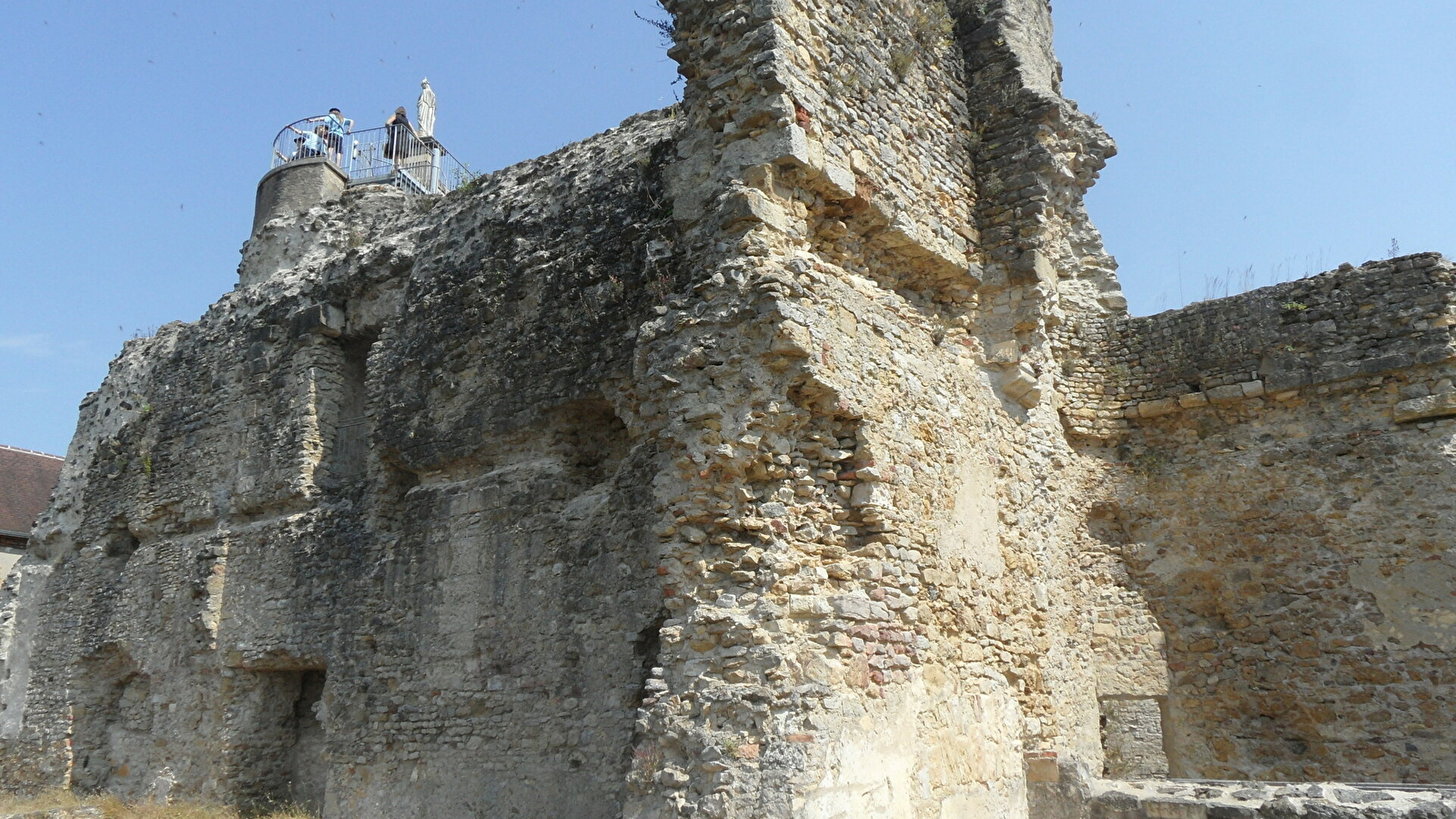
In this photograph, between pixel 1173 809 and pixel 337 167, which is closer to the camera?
pixel 1173 809

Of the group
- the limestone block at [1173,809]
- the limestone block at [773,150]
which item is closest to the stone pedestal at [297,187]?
the limestone block at [773,150]

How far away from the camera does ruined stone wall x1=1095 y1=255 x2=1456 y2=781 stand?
7.25 m

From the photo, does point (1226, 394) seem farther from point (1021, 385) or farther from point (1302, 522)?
point (1021, 385)

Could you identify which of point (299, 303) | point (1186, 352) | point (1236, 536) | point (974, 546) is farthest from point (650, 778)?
point (299, 303)

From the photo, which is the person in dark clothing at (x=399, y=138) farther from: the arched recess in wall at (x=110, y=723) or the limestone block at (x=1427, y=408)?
the limestone block at (x=1427, y=408)

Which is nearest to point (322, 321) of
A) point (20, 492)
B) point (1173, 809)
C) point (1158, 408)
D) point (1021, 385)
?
point (1021, 385)

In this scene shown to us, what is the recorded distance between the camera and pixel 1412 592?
728 centimetres

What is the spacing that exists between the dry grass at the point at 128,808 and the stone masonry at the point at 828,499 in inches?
10.2

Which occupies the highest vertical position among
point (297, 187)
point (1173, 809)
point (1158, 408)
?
point (297, 187)

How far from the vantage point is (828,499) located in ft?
18.2

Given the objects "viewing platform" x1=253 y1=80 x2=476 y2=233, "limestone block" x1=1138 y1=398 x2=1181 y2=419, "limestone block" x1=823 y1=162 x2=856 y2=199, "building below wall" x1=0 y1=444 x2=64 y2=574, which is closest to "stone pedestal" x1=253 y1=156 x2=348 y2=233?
"viewing platform" x1=253 y1=80 x2=476 y2=233

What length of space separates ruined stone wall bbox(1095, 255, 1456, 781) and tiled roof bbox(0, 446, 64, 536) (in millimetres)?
19332

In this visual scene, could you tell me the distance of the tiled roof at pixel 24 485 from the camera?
19641mm

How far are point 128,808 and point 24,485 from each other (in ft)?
43.8
